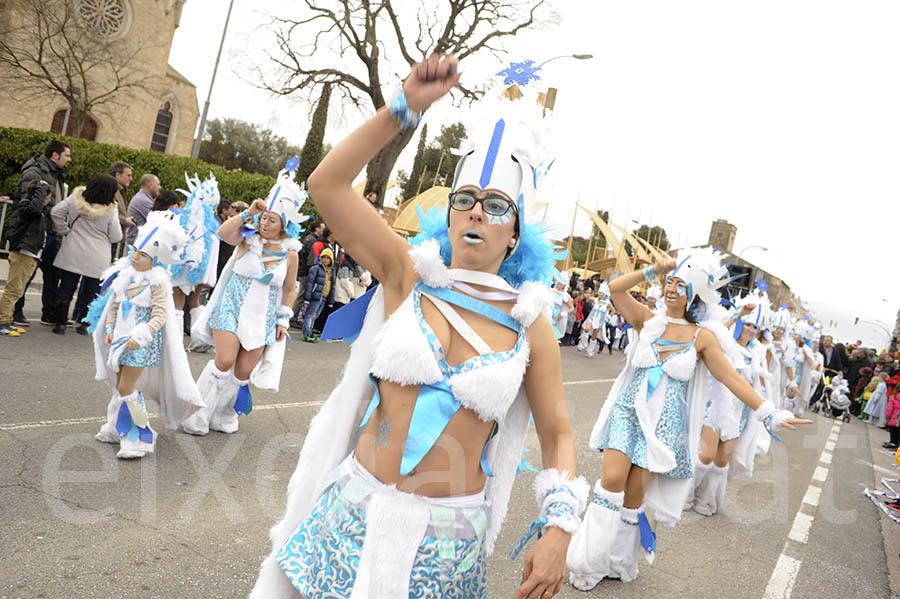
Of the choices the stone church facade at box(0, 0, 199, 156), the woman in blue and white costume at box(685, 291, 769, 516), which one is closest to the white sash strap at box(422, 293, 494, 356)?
the woman in blue and white costume at box(685, 291, 769, 516)

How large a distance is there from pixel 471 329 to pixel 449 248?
0.34 meters

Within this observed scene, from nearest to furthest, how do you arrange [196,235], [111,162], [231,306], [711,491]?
1. [231,306]
2. [711,491]
3. [196,235]
4. [111,162]

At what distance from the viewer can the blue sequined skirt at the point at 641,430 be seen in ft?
16.5

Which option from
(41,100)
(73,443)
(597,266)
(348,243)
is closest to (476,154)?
(348,243)

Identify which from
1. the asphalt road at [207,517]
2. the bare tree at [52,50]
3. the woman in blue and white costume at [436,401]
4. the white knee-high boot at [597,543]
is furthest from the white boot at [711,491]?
the bare tree at [52,50]

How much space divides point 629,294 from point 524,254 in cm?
276

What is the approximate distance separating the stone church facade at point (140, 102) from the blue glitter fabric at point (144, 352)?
3023 cm

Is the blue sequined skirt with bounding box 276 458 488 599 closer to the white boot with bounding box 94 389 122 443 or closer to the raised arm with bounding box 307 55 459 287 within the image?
the raised arm with bounding box 307 55 459 287

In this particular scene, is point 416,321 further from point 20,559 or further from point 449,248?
point 20,559

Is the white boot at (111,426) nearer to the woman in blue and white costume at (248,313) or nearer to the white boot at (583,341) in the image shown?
the woman in blue and white costume at (248,313)

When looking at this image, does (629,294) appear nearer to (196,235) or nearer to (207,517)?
(207,517)

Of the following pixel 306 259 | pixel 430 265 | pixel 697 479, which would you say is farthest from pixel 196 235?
pixel 430 265

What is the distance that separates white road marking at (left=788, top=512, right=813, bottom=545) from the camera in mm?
7090

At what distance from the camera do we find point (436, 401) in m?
2.28
